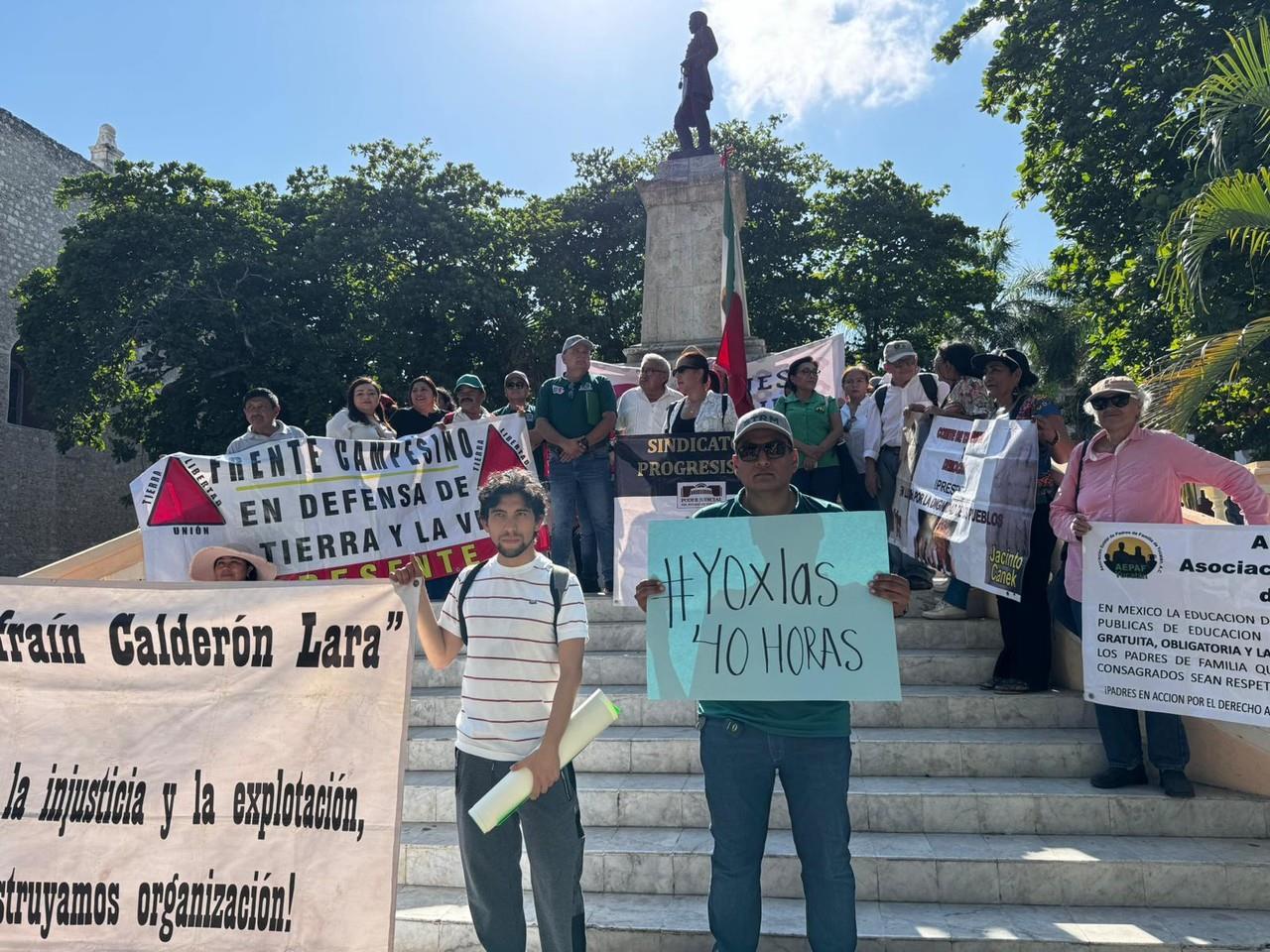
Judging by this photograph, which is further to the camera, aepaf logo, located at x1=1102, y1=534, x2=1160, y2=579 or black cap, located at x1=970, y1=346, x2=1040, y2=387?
black cap, located at x1=970, y1=346, x2=1040, y2=387

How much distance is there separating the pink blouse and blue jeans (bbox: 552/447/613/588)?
11.7 ft

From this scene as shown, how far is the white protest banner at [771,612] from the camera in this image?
2938mm

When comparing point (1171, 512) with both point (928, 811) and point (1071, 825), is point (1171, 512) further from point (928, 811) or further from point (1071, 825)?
point (928, 811)

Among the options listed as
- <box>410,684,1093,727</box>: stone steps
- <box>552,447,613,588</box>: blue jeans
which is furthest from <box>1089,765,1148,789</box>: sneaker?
→ <box>552,447,613,588</box>: blue jeans

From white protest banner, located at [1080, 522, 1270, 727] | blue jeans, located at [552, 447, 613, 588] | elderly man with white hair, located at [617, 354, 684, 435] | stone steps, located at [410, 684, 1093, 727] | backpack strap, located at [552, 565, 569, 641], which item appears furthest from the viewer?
elderly man with white hair, located at [617, 354, 684, 435]

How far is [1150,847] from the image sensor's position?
3.81 meters

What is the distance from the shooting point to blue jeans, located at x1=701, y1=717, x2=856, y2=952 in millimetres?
2828

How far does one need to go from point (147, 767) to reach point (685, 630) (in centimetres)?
203

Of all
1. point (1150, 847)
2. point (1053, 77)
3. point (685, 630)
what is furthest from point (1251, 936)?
point (1053, 77)

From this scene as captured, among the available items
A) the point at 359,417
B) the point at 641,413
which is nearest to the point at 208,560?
the point at 359,417

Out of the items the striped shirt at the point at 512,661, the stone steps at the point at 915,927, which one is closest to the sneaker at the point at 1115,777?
the stone steps at the point at 915,927

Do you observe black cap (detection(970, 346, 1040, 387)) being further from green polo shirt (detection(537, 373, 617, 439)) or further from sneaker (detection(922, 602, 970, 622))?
green polo shirt (detection(537, 373, 617, 439))

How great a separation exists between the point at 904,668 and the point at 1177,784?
155 cm

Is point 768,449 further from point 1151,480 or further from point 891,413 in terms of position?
point 891,413
